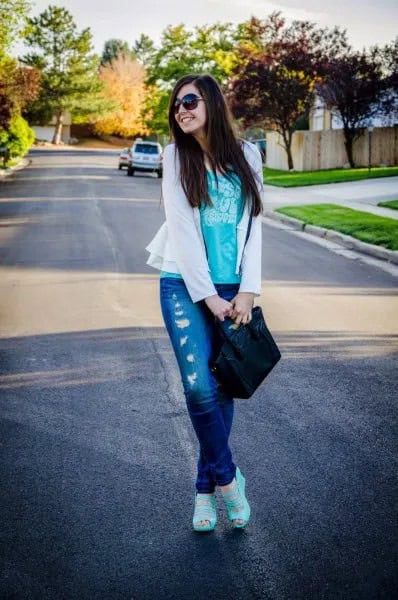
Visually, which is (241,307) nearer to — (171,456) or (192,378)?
(192,378)

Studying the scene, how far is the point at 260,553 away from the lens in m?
3.12

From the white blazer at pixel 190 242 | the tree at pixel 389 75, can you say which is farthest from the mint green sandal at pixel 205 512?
A: the tree at pixel 389 75

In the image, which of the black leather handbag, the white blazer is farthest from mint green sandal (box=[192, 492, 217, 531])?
the white blazer

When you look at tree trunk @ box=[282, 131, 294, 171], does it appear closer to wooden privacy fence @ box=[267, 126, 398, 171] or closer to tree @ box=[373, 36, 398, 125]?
wooden privacy fence @ box=[267, 126, 398, 171]

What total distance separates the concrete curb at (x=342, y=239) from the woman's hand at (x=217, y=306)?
8.31 metres

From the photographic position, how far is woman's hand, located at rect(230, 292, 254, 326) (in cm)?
318

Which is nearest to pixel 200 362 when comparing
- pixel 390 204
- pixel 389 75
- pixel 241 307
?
pixel 241 307

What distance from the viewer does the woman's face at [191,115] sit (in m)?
3.27

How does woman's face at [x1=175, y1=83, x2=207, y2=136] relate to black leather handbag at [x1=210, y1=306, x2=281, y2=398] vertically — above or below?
above

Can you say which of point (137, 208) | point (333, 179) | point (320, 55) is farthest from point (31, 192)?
point (320, 55)

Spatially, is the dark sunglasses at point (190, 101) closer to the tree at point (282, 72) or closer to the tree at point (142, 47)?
the tree at point (282, 72)

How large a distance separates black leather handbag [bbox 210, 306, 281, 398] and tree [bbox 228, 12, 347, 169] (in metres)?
30.4

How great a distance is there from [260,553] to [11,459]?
1.68m

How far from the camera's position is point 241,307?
10.4 ft
